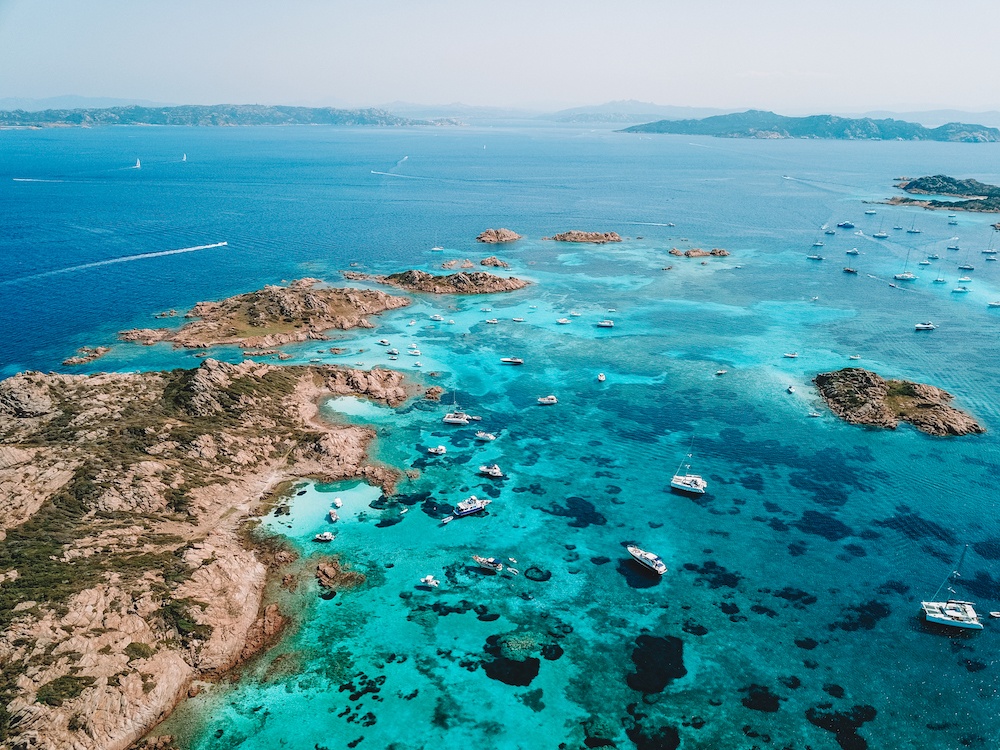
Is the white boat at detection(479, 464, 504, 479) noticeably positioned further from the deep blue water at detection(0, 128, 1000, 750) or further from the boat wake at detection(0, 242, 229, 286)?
the boat wake at detection(0, 242, 229, 286)

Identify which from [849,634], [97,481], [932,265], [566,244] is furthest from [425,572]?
[932,265]

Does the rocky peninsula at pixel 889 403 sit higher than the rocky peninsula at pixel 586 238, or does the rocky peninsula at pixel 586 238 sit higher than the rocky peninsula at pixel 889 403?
the rocky peninsula at pixel 586 238

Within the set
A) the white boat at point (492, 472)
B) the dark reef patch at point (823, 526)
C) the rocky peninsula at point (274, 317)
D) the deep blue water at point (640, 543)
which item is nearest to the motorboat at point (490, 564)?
the deep blue water at point (640, 543)

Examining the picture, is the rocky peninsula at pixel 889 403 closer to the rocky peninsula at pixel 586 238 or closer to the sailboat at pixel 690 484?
the sailboat at pixel 690 484

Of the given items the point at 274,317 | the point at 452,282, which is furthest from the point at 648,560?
the point at 452,282

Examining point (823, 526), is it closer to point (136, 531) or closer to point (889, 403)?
point (889, 403)

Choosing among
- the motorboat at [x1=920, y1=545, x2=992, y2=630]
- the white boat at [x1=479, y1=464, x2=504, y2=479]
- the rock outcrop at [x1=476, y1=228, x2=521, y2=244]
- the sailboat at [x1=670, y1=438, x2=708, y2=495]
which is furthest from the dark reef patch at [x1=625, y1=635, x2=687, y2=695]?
the rock outcrop at [x1=476, y1=228, x2=521, y2=244]
